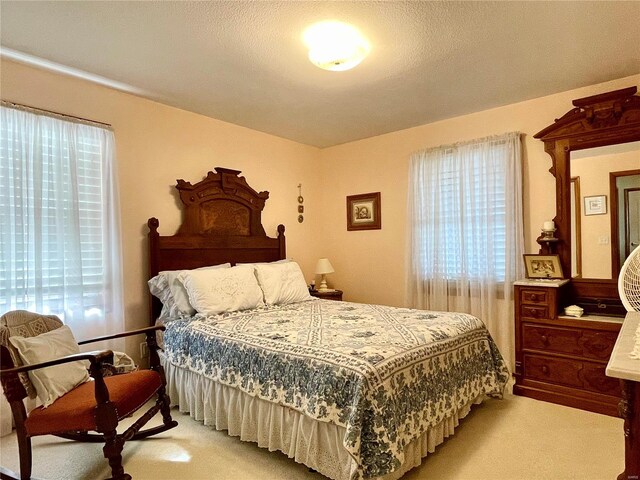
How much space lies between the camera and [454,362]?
2467 millimetres

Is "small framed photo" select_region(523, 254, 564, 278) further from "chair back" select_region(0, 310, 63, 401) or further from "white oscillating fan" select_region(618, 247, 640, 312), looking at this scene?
"chair back" select_region(0, 310, 63, 401)

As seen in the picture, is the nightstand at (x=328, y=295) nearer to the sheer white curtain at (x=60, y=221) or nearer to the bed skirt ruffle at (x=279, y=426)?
the bed skirt ruffle at (x=279, y=426)

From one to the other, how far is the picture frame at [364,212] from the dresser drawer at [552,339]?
2019 mm

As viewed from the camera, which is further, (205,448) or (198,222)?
(198,222)

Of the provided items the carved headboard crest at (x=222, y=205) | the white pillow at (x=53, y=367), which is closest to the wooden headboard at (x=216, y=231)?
the carved headboard crest at (x=222, y=205)

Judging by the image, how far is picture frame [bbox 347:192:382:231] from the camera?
15.3 feet

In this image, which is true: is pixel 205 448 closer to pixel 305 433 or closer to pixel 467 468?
pixel 305 433

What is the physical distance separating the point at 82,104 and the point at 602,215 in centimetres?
431

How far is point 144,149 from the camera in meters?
3.40

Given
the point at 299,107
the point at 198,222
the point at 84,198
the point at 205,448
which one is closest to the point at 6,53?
the point at 84,198

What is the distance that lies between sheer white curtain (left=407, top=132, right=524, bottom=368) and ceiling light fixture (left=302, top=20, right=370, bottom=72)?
185cm

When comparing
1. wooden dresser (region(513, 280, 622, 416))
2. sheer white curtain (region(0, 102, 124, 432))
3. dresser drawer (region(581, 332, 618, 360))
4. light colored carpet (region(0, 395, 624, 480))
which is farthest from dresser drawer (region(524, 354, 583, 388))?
sheer white curtain (region(0, 102, 124, 432))

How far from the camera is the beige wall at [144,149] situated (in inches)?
113

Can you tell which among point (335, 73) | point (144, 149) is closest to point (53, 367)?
point (144, 149)
